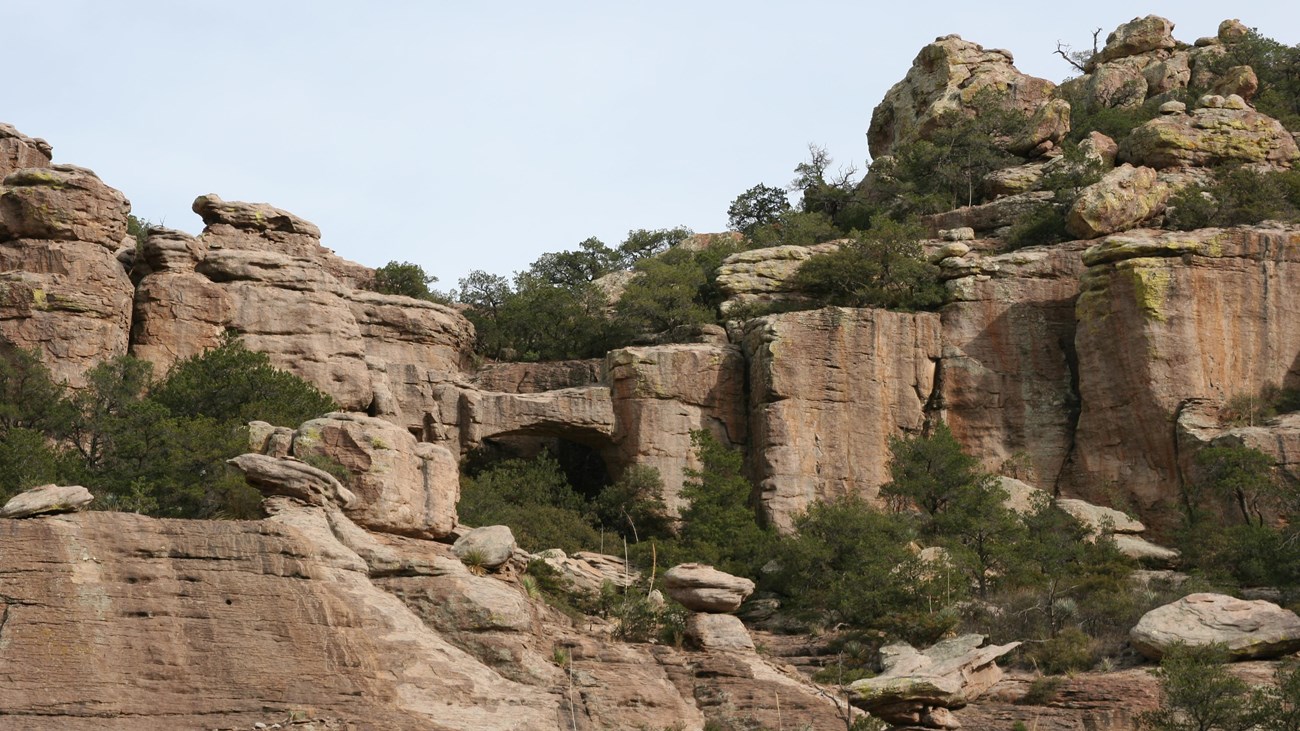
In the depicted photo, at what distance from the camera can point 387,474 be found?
96.5ft

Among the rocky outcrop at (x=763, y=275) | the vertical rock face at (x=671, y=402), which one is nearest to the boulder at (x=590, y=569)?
the vertical rock face at (x=671, y=402)

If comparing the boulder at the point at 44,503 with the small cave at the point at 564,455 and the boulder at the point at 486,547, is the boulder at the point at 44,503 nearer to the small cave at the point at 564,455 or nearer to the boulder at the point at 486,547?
the boulder at the point at 486,547

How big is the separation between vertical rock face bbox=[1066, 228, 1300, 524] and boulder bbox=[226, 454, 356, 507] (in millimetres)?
21455

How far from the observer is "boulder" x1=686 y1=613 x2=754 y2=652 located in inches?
1181

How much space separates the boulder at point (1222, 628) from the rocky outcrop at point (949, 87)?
29159 mm

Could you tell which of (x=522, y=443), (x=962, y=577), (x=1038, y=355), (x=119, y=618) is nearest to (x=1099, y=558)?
(x=962, y=577)

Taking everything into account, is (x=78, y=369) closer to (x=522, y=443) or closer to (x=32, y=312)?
(x=32, y=312)

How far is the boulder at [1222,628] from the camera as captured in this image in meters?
31.3

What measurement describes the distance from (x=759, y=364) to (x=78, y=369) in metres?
16.1

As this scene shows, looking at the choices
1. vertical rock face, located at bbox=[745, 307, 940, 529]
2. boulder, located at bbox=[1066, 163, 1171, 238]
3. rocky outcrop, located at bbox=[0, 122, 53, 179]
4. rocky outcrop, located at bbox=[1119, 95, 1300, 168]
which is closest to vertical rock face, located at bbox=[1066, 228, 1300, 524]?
boulder, located at bbox=[1066, 163, 1171, 238]

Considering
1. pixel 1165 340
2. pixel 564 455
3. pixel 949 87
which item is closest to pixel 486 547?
pixel 564 455

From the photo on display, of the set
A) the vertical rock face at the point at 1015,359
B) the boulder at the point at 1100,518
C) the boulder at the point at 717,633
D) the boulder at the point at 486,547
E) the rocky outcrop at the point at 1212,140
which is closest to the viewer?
the boulder at the point at 486,547

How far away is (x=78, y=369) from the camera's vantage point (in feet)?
125

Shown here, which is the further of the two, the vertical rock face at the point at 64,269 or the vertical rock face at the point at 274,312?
the vertical rock face at the point at 274,312
